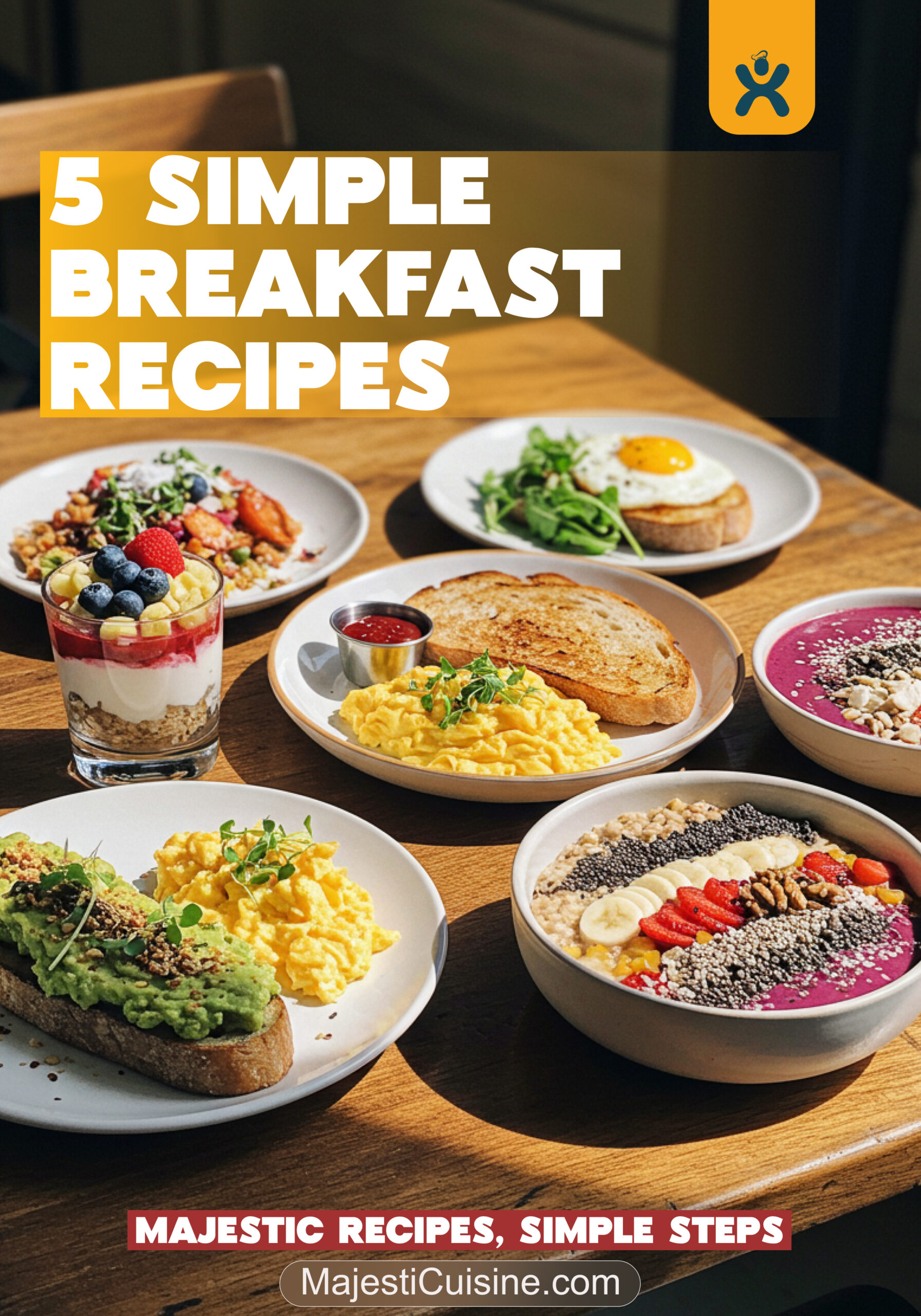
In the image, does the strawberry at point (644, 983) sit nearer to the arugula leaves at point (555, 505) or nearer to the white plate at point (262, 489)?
the white plate at point (262, 489)

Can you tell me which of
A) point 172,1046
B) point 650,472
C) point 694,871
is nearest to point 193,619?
point 172,1046

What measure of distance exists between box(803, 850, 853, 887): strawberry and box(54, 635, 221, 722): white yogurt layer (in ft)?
2.57

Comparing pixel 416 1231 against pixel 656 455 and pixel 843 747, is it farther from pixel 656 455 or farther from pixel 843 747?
pixel 656 455

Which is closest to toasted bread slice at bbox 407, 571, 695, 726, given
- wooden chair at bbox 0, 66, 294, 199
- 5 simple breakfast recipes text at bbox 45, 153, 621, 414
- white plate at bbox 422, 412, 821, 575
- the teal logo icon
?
white plate at bbox 422, 412, 821, 575

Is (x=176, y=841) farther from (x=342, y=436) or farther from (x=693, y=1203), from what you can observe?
(x=342, y=436)

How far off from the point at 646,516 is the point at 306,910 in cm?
123

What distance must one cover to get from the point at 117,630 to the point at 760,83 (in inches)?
89.2

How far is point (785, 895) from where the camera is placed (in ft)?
4.42

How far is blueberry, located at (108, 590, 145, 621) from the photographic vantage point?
5.29ft

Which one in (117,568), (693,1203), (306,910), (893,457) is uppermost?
(117,568)

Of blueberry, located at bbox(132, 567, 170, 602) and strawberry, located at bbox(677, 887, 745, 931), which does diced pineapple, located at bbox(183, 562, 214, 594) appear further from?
strawberry, located at bbox(677, 887, 745, 931)

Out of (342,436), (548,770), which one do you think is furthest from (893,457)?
(548,770)

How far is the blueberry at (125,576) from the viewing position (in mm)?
1627

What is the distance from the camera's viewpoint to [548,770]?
5.40 ft
